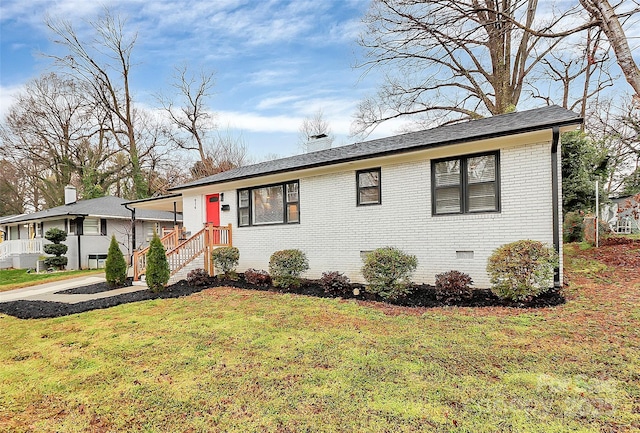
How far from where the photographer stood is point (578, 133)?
1106cm

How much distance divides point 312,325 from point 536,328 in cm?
333

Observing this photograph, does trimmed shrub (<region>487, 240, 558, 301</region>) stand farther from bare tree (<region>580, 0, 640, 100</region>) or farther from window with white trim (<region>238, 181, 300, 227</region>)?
bare tree (<region>580, 0, 640, 100</region>)

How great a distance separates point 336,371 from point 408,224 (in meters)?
5.12

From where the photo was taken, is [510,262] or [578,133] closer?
[510,262]

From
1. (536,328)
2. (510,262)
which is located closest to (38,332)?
(536,328)

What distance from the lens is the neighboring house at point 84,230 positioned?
17.6m

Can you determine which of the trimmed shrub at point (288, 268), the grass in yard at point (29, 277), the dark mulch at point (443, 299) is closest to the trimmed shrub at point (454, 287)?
the dark mulch at point (443, 299)

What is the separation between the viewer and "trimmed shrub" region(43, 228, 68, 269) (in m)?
→ 16.5

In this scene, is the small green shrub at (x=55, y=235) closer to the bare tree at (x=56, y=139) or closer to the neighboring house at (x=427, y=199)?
the bare tree at (x=56, y=139)

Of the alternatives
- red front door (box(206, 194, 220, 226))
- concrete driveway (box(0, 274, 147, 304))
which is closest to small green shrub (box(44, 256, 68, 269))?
concrete driveway (box(0, 274, 147, 304))

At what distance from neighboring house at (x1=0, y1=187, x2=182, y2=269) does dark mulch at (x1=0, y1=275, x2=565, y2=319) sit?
8.75 meters

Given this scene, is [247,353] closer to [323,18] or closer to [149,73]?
[323,18]

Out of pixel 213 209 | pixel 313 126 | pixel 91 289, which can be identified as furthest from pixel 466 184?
pixel 313 126

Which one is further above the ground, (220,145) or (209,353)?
(220,145)
